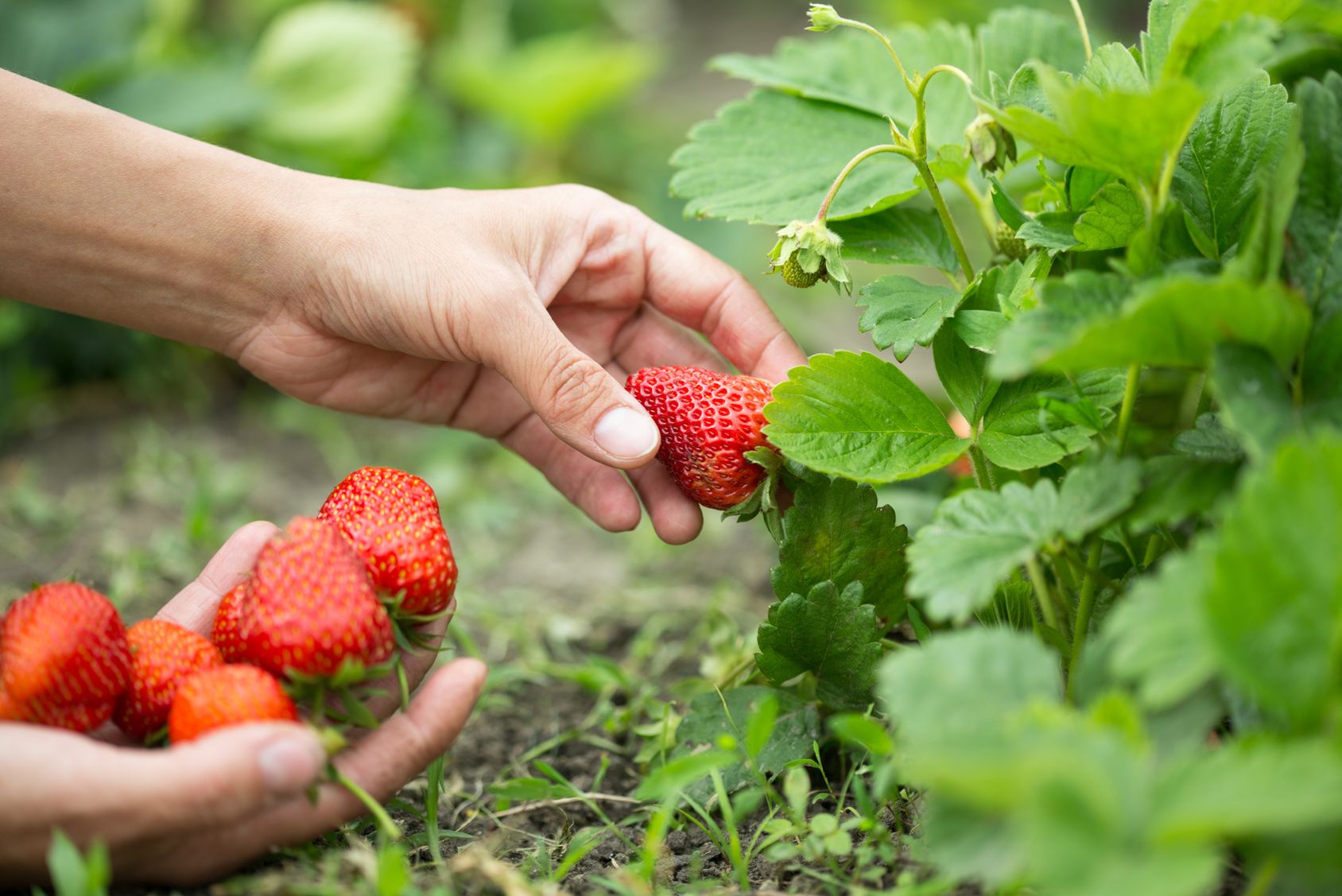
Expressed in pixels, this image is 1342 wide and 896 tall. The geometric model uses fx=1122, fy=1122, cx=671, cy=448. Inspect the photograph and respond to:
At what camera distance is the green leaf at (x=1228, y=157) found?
3.97 ft

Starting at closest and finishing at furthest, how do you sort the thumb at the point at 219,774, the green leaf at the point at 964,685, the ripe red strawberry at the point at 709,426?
the green leaf at the point at 964,685 < the thumb at the point at 219,774 < the ripe red strawberry at the point at 709,426

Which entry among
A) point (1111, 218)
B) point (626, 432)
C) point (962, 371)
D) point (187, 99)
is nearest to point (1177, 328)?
point (1111, 218)

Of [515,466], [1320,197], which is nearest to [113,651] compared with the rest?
[1320,197]

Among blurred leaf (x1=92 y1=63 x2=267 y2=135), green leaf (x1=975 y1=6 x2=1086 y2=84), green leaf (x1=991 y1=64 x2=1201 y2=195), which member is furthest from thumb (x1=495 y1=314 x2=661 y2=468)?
blurred leaf (x1=92 y1=63 x2=267 y2=135)

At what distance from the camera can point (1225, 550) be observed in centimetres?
81

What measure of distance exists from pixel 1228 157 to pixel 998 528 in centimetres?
51

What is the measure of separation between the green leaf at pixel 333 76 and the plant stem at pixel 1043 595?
268 centimetres

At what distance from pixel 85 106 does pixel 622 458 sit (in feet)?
3.10

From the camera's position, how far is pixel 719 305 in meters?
1.72

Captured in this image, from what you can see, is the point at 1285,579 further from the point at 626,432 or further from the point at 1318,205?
the point at 626,432

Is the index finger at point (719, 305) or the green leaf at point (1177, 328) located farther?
the index finger at point (719, 305)

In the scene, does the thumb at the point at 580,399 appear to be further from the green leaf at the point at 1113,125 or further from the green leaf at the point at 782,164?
the green leaf at the point at 1113,125

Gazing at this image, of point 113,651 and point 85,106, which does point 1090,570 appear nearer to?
point 113,651

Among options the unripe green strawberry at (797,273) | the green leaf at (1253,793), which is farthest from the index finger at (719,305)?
the green leaf at (1253,793)
